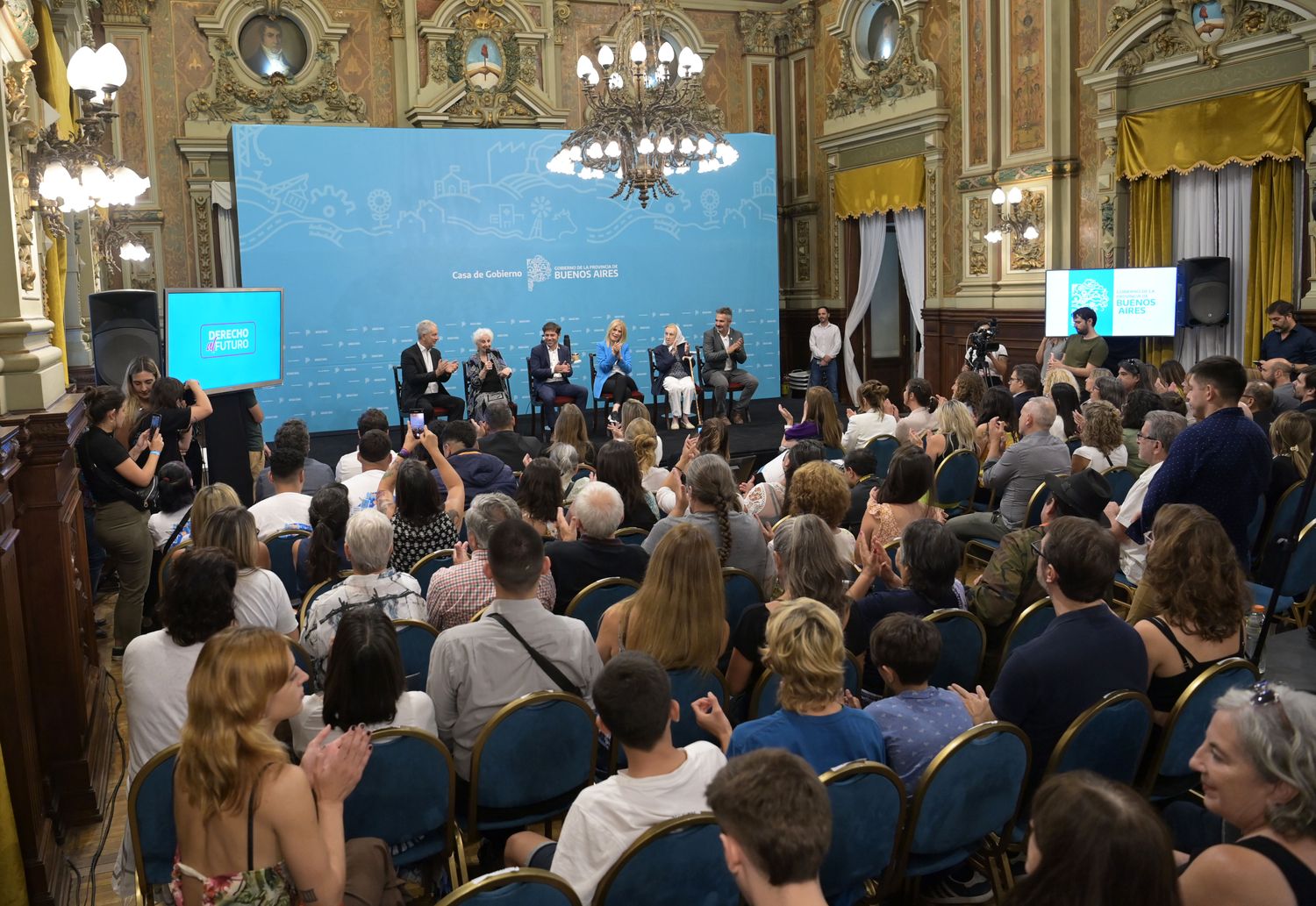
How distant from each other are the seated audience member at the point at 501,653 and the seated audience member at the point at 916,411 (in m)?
4.09

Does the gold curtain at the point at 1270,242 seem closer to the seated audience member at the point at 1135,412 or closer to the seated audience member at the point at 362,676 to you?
the seated audience member at the point at 1135,412

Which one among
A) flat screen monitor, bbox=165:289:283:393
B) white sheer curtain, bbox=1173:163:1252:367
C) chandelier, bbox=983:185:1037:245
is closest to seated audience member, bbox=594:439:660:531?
flat screen monitor, bbox=165:289:283:393

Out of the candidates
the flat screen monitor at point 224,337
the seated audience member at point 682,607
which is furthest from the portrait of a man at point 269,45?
the seated audience member at point 682,607

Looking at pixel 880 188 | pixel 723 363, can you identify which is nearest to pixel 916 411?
pixel 723 363

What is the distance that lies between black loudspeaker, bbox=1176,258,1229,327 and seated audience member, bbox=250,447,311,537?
24.9 feet

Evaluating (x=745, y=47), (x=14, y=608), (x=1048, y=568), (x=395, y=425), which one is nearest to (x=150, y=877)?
(x=14, y=608)

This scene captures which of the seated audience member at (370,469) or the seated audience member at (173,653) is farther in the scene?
the seated audience member at (370,469)

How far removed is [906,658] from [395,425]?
10.0 metres

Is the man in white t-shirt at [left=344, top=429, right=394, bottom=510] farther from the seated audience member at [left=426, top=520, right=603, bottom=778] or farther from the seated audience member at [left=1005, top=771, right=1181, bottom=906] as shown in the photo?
the seated audience member at [left=1005, top=771, right=1181, bottom=906]

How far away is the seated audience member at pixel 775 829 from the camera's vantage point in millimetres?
1592

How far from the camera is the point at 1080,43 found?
1030cm

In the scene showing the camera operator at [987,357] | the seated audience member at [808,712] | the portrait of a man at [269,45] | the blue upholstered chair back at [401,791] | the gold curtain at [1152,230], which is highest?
the portrait of a man at [269,45]

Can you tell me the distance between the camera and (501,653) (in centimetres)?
294

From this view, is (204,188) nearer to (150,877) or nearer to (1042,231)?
(1042,231)
